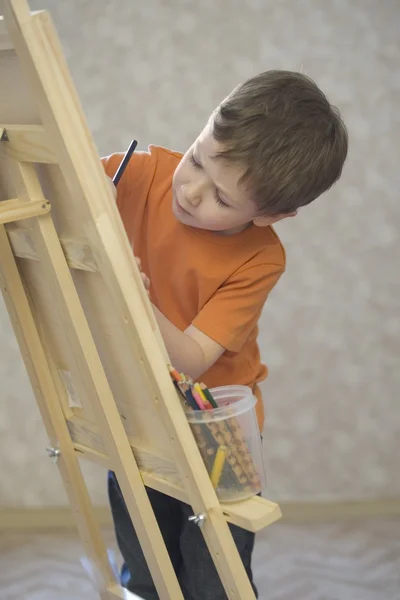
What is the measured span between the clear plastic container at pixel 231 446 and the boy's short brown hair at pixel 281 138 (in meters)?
0.29

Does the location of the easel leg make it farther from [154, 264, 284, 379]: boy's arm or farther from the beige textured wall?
the beige textured wall

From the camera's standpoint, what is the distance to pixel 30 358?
120cm

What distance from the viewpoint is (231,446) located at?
970mm

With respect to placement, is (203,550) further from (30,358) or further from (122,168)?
(122,168)

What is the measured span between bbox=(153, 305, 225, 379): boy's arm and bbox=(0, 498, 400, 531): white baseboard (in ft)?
3.78

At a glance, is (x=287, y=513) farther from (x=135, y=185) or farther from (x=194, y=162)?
(x=194, y=162)

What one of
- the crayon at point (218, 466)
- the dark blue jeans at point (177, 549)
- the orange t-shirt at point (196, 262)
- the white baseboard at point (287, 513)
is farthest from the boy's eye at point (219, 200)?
the white baseboard at point (287, 513)

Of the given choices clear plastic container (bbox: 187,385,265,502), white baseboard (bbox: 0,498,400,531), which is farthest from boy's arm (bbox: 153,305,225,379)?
white baseboard (bbox: 0,498,400,531)

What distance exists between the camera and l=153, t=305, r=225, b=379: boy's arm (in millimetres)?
1063

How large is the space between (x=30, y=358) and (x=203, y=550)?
17.0 inches

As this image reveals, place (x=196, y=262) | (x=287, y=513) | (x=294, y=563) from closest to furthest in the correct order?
1. (x=196, y=262)
2. (x=294, y=563)
3. (x=287, y=513)

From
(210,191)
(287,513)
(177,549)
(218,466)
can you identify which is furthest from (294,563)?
(210,191)

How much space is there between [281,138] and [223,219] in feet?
0.46

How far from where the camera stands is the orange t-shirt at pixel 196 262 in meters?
1.15
